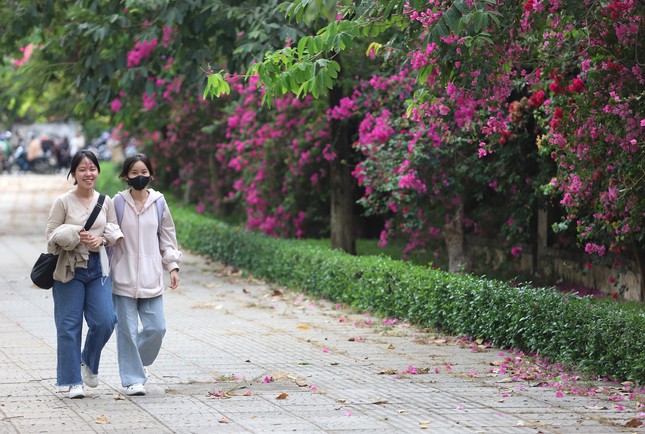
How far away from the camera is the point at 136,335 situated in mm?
8023

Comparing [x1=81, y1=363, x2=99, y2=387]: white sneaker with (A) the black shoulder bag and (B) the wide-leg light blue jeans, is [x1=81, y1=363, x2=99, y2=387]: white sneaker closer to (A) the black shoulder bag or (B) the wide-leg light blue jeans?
(B) the wide-leg light blue jeans

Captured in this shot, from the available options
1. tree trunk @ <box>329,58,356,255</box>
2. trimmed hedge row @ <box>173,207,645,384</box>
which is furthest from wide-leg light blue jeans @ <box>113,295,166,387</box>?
tree trunk @ <box>329,58,356,255</box>

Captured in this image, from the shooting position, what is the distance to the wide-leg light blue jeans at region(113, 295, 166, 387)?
7.93 metres

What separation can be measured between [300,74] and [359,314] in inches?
182

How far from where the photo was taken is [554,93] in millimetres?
10453

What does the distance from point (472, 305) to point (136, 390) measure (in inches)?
A: 146

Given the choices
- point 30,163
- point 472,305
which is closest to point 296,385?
point 472,305

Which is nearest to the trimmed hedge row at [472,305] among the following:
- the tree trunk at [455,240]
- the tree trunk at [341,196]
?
the tree trunk at [341,196]

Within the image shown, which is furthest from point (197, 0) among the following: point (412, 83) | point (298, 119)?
point (298, 119)

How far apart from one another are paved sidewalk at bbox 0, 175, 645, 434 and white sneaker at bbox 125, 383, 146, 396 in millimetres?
77

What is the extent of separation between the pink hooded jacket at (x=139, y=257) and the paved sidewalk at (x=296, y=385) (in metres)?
0.75

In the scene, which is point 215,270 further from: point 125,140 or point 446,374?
point 125,140

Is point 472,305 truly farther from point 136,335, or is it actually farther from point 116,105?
point 116,105

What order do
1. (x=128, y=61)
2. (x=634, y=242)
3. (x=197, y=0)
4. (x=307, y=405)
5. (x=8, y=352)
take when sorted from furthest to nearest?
1. (x=128, y=61)
2. (x=197, y=0)
3. (x=634, y=242)
4. (x=8, y=352)
5. (x=307, y=405)
